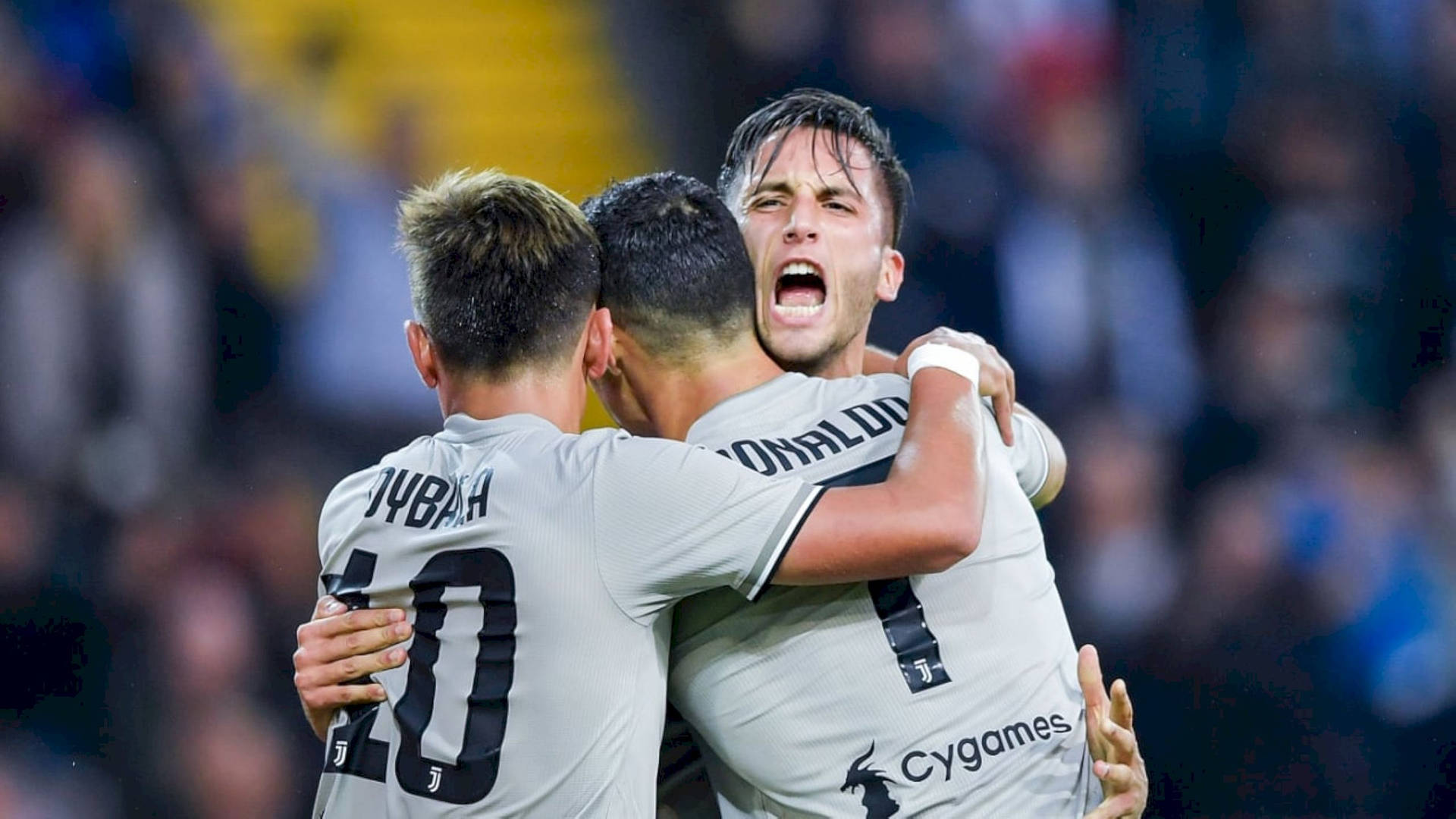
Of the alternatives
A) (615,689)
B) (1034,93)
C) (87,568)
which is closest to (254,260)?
(87,568)

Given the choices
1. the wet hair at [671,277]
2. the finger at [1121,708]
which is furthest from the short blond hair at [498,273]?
the finger at [1121,708]

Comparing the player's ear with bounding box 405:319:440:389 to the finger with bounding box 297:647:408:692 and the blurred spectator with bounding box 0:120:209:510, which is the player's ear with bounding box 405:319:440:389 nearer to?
the finger with bounding box 297:647:408:692

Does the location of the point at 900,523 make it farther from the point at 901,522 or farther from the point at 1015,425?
the point at 1015,425

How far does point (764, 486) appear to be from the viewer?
2.53 m

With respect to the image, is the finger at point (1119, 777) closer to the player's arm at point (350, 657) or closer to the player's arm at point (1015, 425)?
the player's arm at point (1015, 425)

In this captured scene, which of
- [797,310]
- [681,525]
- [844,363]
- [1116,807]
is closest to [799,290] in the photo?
[797,310]

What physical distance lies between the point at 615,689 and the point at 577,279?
0.72 meters

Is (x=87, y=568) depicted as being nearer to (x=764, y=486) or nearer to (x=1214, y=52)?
(x=764, y=486)

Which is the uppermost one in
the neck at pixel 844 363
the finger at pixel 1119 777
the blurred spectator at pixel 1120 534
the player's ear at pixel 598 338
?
the player's ear at pixel 598 338

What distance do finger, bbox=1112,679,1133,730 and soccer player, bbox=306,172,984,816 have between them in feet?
→ 1.27

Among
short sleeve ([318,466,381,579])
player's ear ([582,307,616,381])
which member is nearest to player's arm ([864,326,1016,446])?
player's ear ([582,307,616,381])

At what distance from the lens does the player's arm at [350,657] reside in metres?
2.61

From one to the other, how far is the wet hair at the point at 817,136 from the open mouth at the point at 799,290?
0.22 metres

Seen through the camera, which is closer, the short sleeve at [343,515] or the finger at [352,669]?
the finger at [352,669]
